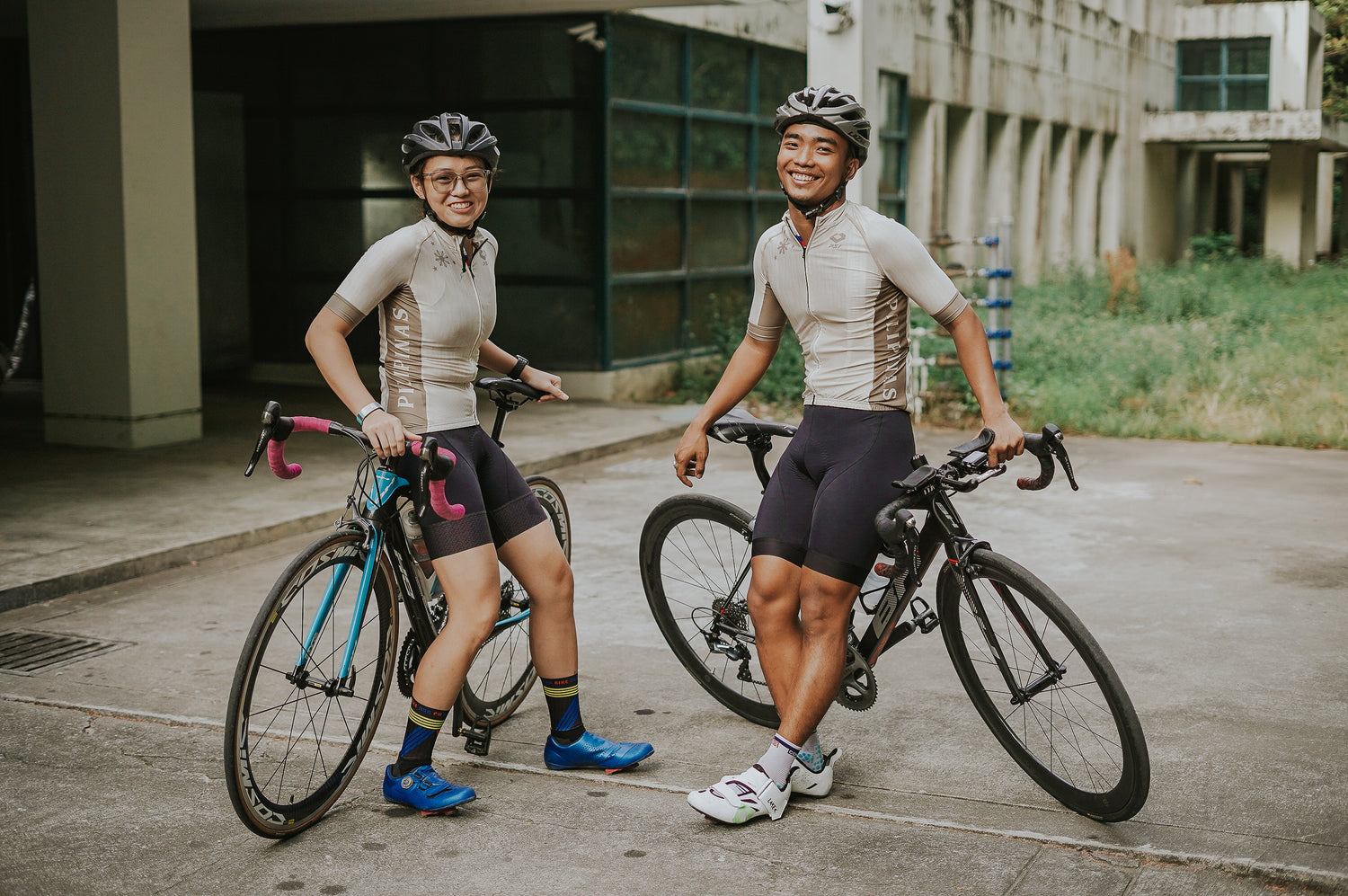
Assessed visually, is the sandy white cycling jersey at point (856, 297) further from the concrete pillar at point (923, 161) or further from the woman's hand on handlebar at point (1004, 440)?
the concrete pillar at point (923, 161)

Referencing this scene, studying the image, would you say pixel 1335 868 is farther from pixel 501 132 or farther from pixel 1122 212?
pixel 1122 212

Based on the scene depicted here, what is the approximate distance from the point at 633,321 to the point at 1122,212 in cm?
2079

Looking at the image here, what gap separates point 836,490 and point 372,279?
140 centimetres

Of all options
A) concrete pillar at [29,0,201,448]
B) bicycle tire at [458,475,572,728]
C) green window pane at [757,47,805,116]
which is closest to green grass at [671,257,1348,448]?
green window pane at [757,47,805,116]

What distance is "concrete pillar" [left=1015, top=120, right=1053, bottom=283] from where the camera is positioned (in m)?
26.2

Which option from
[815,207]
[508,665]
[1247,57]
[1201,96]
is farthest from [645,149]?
[1247,57]

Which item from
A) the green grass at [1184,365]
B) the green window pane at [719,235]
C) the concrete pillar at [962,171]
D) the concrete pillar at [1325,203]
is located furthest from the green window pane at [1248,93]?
the green window pane at [719,235]

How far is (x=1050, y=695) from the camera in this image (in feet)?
13.8

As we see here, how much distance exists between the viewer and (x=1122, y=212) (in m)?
32.3

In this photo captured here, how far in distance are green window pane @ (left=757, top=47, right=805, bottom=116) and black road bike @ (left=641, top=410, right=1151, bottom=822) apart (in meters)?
12.2

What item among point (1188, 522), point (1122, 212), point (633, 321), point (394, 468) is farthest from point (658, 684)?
point (1122, 212)

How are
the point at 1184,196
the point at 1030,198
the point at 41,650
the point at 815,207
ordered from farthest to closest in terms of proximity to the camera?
the point at 1184,196 < the point at 1030,198 < the point at 41,650 < the point at 815,207

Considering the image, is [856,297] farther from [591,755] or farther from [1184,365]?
[1184,365]

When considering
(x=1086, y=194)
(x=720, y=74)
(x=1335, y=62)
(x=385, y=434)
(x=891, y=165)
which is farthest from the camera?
(x=1335, y=62)
